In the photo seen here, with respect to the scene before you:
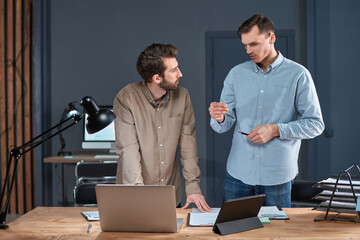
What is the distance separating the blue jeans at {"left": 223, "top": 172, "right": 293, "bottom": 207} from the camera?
7.84 feet

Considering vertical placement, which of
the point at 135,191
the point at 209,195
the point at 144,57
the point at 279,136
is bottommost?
the point at 209,195

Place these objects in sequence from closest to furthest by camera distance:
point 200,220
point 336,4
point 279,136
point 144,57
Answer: point 200,220, point 279,136, point 144,57, point 336,4

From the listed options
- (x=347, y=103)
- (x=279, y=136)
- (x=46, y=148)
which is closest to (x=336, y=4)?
(x=347, y=103)

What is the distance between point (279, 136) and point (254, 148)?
0.53ft

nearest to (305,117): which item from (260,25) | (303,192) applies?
(260,25)

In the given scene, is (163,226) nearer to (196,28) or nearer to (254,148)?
(254,148)

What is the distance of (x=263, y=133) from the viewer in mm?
2293

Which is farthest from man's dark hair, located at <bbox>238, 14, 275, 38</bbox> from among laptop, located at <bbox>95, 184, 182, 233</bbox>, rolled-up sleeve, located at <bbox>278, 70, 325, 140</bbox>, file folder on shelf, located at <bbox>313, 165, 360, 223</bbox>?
laptop, located at <bbox>95, 184, 182, 233</bbox>

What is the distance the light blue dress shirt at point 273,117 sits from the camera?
2.39 metres

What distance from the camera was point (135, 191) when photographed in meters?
1.72

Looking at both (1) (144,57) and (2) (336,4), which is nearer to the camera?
(1) (144,57)

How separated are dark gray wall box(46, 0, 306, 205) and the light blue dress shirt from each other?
257 centimetres

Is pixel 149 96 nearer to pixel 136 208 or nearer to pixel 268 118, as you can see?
pixel 268 118

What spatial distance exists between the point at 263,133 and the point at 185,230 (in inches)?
28.7
